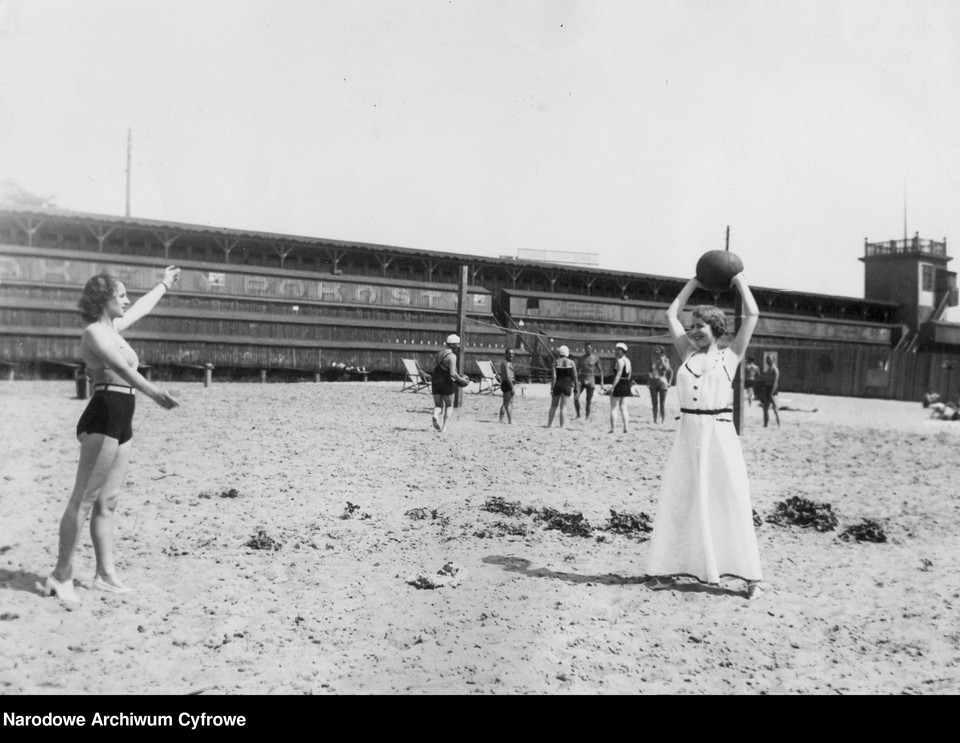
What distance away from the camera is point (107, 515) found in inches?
174

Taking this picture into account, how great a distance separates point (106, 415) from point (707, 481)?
3586 mm

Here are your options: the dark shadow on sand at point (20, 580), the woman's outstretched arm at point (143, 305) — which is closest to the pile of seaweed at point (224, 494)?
the dark shadow on sand at point (20, 580)

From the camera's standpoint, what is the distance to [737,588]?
5172 millimetres

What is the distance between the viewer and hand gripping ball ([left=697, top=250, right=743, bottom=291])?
5.46 meters

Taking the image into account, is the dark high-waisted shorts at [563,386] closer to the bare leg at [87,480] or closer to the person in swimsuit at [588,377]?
the person in swimsuit at [588,377]

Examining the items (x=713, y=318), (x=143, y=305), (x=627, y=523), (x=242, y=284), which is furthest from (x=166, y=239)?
(x=713, y=318)

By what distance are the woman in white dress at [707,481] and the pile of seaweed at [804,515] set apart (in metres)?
2.75

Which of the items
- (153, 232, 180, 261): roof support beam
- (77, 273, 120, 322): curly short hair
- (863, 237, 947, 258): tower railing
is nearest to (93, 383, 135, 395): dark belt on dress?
(77, 273, 120, 322): curly short hair

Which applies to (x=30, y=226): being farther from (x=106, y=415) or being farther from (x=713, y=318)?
(x=713, y=318)

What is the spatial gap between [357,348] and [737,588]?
26432mm

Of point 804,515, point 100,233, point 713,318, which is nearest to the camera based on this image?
point 713,318

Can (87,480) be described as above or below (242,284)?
below

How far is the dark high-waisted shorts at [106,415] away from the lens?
13.7 ft
